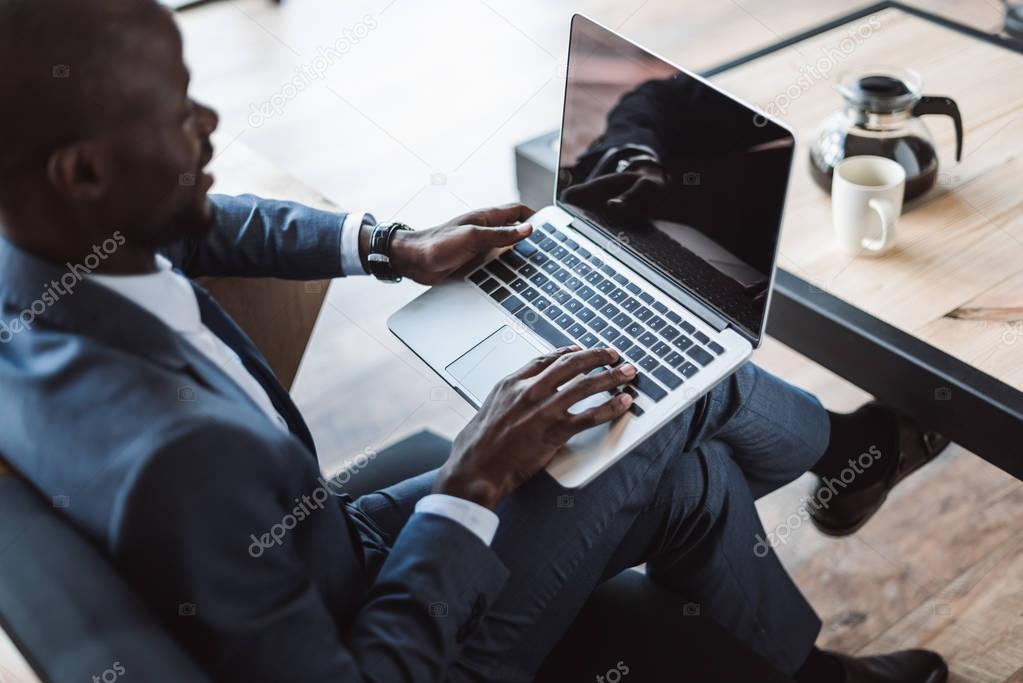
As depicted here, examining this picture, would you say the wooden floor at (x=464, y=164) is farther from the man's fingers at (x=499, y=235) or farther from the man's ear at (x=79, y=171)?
the man's ear at (x=79, y=171)

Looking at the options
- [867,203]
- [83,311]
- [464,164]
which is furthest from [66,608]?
[464,164]

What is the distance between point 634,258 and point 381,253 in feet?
1.09

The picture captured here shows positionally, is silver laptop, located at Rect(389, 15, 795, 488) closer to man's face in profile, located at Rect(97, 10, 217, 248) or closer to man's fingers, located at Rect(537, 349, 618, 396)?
man's fingers, located at Rect(537, 349, 618, 396)

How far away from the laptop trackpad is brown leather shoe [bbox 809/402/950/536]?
612 mm

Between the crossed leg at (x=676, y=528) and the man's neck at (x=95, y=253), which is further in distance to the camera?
the crossed leg at (x=676, y=528)

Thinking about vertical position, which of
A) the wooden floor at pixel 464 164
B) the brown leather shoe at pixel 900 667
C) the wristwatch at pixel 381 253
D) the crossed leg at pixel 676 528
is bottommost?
the wooden floor at pixel 464 164

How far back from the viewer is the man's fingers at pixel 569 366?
1.10 metres

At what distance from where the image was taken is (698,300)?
1.25 meters

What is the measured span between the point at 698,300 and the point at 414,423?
0.98 m

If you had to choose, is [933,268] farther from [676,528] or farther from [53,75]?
[53,75]

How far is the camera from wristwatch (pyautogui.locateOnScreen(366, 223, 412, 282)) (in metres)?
1.36

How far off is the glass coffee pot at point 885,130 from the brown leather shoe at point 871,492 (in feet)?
1.23

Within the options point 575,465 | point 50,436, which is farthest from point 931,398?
point 50,436

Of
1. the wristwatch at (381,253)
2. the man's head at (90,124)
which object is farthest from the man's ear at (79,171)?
the wristwatch at (381,253)
